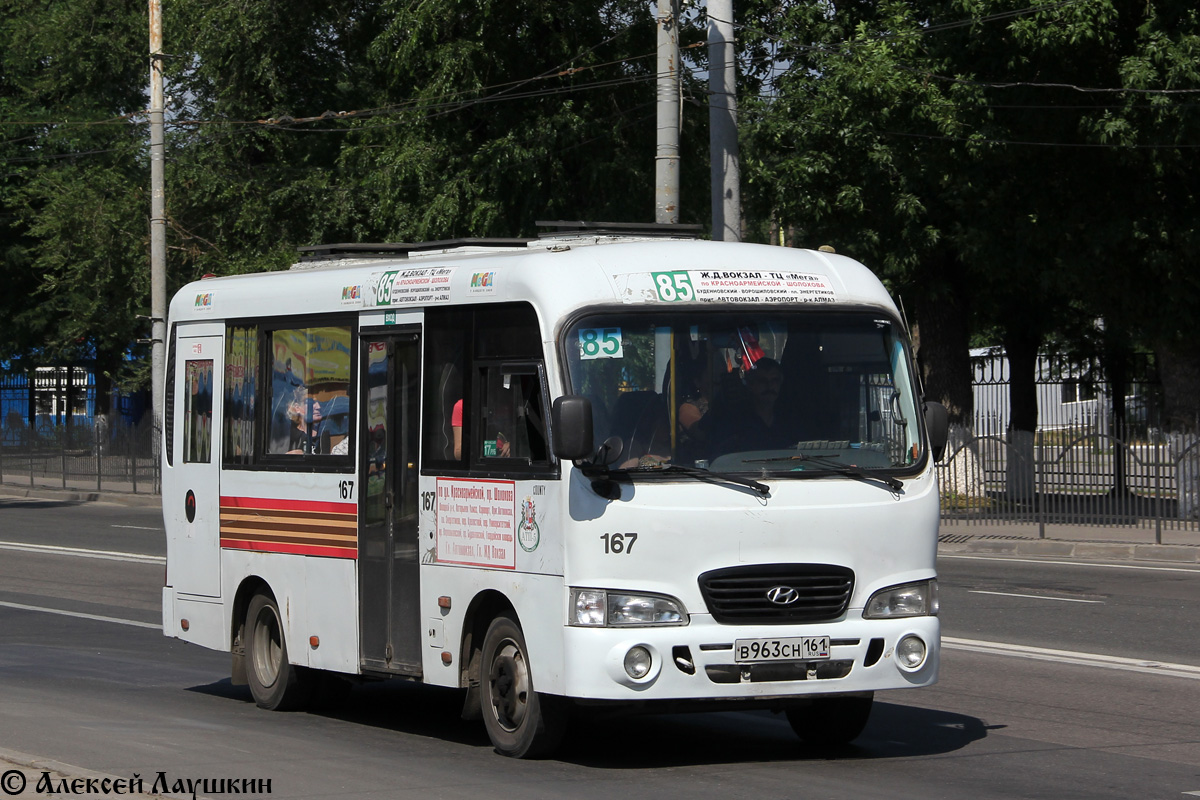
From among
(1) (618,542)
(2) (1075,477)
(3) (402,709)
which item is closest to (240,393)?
(3) (402,709)

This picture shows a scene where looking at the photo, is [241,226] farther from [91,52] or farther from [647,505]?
[647,505]

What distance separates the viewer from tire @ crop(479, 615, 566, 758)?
809 cm

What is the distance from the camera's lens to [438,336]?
9.11 m

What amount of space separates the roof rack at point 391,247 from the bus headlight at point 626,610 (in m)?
2.53

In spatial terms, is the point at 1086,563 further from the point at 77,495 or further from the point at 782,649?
the point at 77,495

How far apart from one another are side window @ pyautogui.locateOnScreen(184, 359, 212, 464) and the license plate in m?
4.71

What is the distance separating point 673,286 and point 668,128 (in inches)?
462

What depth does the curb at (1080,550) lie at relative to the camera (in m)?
21.2

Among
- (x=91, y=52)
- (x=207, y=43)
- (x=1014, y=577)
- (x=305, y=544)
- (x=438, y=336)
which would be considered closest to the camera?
(x=438, y=336)

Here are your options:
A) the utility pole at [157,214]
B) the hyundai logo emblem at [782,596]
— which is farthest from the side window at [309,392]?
the utility pole at [157,214]

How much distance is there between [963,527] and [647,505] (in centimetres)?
1784

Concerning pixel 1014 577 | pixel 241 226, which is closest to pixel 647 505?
pixel 1014 577

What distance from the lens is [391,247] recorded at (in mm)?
10492

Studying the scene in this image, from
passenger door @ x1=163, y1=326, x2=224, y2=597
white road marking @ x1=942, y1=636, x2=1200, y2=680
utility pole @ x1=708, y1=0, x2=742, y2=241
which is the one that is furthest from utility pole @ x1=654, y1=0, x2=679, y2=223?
passenger door @ x1=163, y1=326, x2=224, y2=597
